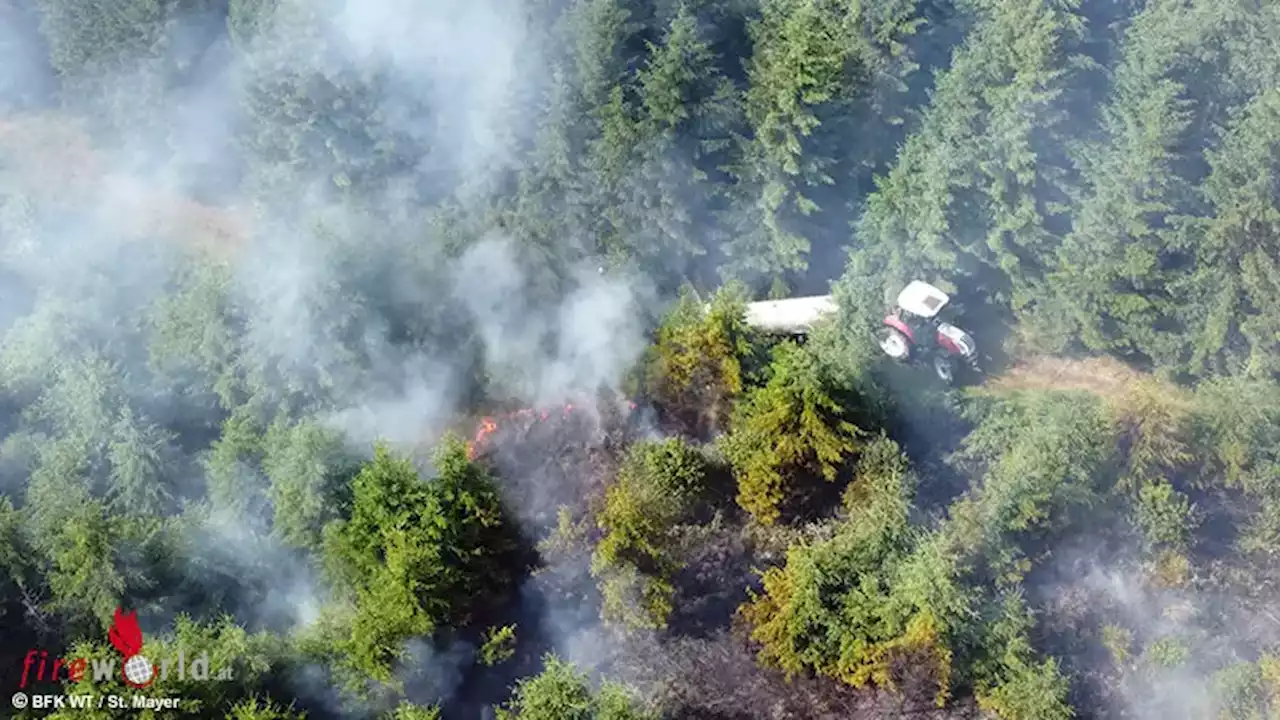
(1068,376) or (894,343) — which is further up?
(894,343)

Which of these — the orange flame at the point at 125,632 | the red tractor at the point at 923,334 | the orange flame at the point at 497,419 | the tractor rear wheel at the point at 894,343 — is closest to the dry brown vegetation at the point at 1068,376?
the red tractor at the point at 923,334

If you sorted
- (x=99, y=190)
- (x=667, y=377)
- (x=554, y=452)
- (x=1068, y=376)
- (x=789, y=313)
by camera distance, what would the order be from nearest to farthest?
(x=554, y=452), (x=667, y=377), (x=789, y=313), (x=1068, y=376), (x=99, y=190)

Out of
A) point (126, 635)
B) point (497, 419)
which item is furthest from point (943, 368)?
point (126, 635)

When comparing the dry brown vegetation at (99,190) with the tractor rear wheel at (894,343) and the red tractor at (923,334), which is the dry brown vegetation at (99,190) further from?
the red tractor at (923,334)

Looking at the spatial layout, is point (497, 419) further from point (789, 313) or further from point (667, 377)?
A: point (789, 313)

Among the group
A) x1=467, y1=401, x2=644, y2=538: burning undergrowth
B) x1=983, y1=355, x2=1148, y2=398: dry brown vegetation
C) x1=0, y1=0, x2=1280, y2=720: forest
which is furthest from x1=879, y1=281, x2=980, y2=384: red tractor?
x1=467, y1=401, x2=644, y2=538: burning undergrowth

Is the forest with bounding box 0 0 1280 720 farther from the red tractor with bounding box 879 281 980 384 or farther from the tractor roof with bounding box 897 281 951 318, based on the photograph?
the red tractor with bounding box 879 281 980 384

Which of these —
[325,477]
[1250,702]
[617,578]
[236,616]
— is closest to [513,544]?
[617,578]

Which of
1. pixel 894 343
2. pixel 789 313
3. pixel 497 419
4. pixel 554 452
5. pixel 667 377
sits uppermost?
pixel 789 313
